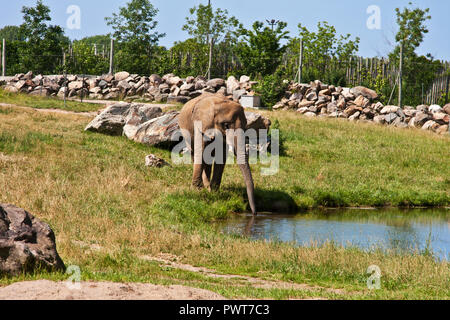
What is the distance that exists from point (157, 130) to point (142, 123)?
140cm

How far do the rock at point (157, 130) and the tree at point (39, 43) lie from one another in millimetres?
18992

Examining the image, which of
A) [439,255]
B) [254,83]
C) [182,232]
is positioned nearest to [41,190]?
[182,232]

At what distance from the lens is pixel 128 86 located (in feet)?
119

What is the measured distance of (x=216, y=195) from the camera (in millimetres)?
16844

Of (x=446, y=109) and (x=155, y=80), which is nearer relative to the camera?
(x=446, y=109)

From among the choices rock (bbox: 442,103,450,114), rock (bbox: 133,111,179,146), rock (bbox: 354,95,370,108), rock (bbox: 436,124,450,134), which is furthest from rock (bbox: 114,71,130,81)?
rock (bbox: 442,103,450,114)

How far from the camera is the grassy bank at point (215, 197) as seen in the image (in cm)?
938

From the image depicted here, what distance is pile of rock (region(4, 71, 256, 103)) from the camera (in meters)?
35.2

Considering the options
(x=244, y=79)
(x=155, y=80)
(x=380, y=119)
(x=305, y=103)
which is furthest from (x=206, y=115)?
(x=155, y=80)

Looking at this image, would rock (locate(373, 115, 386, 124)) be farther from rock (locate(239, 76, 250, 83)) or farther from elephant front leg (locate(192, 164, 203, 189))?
elephant front leg (locate(192, 164, 203, 189))

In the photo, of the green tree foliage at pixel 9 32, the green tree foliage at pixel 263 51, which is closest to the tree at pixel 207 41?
the green tree foliage at pixel 263 51

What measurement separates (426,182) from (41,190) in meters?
13.7

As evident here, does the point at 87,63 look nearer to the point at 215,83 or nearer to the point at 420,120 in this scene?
the point at 215,83
